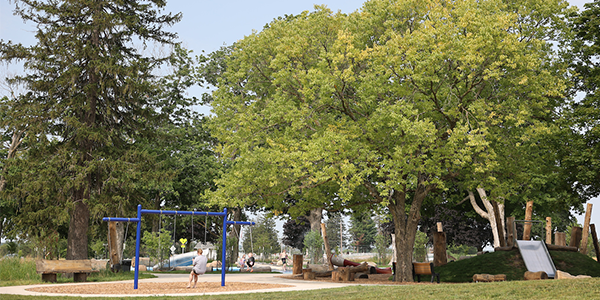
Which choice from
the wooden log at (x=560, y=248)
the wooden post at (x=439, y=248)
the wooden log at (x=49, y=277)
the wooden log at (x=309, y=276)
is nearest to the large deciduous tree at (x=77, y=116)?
the wooden log at (x=49, y=277)

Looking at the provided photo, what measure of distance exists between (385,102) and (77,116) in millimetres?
15602

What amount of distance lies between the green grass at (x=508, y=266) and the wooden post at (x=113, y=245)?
42.2 feet

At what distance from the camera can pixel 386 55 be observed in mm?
19703

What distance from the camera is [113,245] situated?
21703 mm

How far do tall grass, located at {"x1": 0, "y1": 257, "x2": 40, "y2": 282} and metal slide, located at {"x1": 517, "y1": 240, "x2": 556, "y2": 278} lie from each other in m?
19.0

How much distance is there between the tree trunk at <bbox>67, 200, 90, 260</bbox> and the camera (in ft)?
81.4

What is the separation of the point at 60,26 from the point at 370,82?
51.4 feet

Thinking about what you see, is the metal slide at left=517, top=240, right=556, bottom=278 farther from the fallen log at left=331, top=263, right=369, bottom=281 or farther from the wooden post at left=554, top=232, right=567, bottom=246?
the fallen log at left=331, top=263, right=369, bottom=281

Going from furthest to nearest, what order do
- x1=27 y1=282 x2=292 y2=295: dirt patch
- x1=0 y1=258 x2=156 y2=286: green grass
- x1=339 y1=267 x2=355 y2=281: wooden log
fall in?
x1=339 y1=267 x2=355 y2=281: wooden log, x1=0 y1=258 x2=156 y2=286: green grass, x1=27 y1=282 x2=292 y2=295: dirt patch

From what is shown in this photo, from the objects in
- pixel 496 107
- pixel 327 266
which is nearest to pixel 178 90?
pixel 327 266

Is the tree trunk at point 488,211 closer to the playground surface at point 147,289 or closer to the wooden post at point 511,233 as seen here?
the wooden post at point 511,233

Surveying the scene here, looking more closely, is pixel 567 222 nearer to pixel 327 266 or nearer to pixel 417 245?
pixel 417 245

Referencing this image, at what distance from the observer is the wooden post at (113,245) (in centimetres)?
2067

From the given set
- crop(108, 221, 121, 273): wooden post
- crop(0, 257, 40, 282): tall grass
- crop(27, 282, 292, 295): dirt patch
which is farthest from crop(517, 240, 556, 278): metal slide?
crop(0, 257, 40, 282): tall grass
